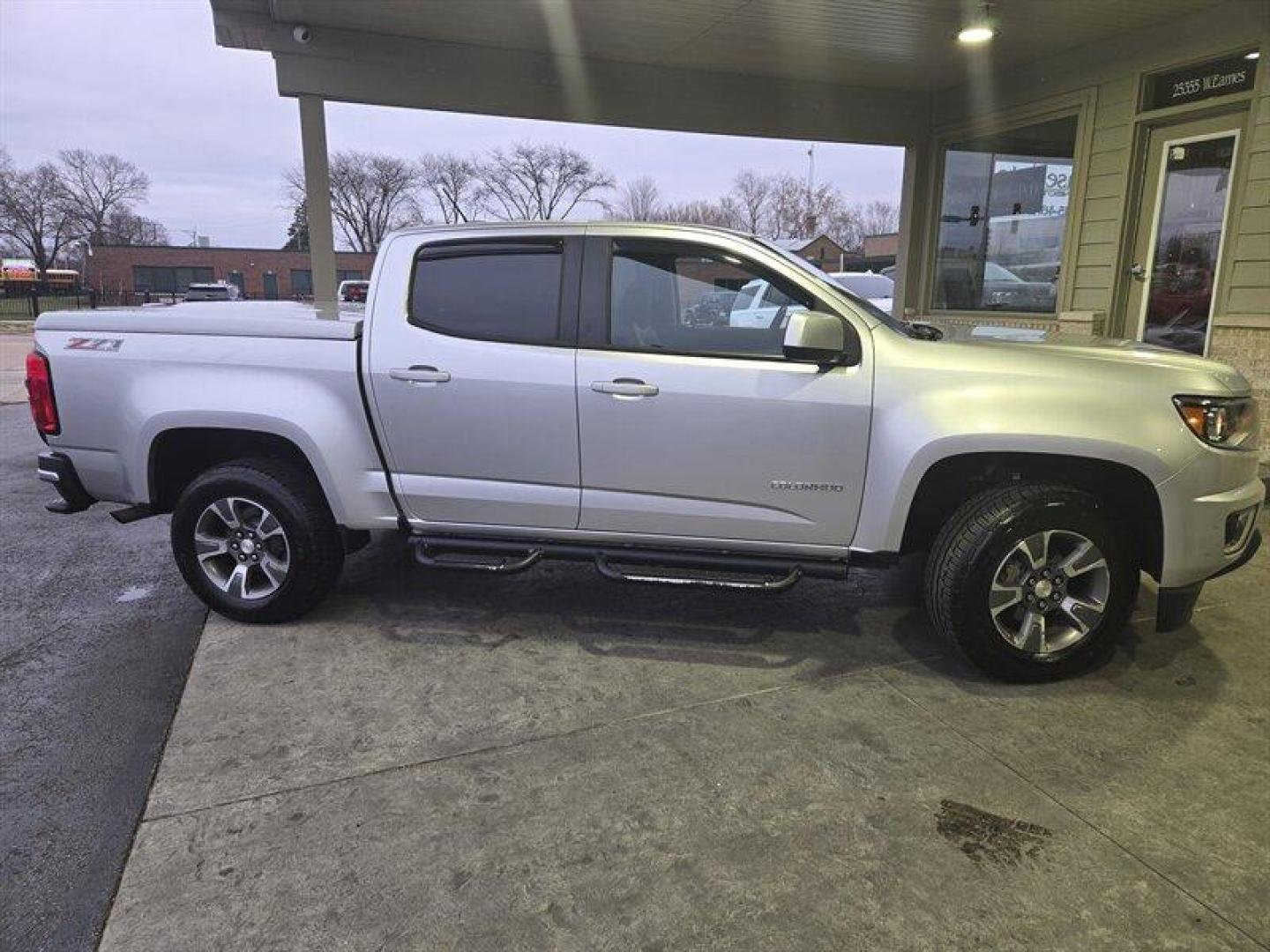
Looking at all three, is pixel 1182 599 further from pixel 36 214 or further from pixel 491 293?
pixel 36 214

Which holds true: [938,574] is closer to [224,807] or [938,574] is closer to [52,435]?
[224,807]

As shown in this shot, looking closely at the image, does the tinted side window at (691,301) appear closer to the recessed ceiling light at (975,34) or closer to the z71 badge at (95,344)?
the z71 badge at (95,344)

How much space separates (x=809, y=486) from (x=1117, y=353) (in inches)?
56.8

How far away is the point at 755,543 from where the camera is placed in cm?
398

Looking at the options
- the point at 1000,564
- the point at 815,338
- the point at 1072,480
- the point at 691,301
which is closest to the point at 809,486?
the point at 815,338

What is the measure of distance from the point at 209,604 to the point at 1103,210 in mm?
8915

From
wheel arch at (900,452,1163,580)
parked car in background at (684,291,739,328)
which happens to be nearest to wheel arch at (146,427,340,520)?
parked car in background at (684,291,739,328)

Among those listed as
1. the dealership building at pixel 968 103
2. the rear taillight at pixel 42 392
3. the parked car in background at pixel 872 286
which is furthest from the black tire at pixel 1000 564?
the parked car in background at pixel 872 286

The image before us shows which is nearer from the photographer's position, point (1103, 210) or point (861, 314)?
point (861, 314)

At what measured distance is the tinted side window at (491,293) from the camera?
406 cm

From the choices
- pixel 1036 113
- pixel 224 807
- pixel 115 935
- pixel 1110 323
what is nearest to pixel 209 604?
pixel 224 807

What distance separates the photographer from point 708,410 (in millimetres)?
3805

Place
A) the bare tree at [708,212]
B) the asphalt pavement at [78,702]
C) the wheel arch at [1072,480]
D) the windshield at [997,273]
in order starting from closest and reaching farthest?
the asphalt pavement at [78,702], the wheel arch at [1072,480], the windshield at [997,273], the bare tree at [708,212]

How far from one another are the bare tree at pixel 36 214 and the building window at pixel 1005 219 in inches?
3020
